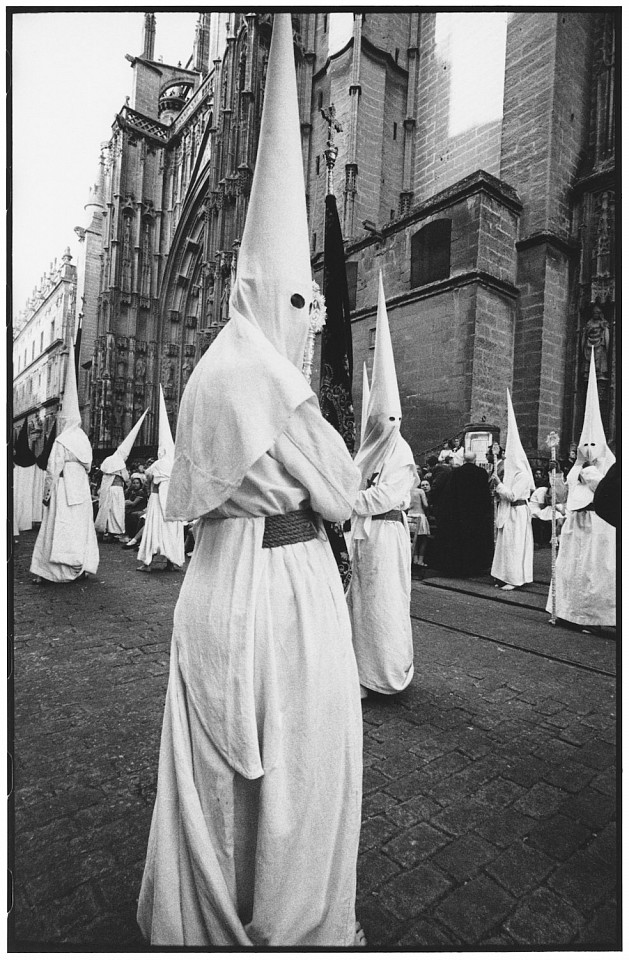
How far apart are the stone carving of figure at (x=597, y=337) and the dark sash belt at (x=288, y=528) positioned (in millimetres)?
12197

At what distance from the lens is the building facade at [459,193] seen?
12.0 metres

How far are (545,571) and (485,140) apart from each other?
39.5ft

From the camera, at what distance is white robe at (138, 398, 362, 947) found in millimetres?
1438

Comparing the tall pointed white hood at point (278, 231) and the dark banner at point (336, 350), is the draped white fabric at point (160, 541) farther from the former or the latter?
the tall pointed white hood at point (278, 231)

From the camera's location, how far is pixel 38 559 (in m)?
7.20

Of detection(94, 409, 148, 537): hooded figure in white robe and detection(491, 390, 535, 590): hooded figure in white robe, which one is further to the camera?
detection(94, 409, 148, 537): hooded figure in white robe

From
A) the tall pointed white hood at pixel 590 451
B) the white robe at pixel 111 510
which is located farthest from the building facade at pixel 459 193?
the white robe at pixel 111 510

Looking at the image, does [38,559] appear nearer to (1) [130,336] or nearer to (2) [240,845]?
(2) [240,845]

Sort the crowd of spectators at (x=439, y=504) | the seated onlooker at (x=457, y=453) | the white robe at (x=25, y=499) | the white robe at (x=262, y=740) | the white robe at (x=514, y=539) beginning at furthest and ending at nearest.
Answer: the white robe at (x=25, y=499) → the seated onlooker at (x=457, y=453) → the crowd of spectators at (x=439, y=504) → the white robe at (x=514, y=539) → the white robe at (x=262, y=740)

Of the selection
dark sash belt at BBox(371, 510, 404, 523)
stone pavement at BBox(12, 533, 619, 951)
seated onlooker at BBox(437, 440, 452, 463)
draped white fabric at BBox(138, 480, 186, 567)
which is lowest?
stone pavement at BBox(12, 533, 619, 951)

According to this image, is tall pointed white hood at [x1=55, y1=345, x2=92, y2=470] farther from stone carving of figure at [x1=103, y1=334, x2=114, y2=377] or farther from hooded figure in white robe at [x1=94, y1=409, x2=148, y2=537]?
stone carving of figure at [x1=103, y1=334, x2=114, y2=377]

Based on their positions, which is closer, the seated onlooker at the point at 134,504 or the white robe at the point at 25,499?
the white robe at the point at 25,499

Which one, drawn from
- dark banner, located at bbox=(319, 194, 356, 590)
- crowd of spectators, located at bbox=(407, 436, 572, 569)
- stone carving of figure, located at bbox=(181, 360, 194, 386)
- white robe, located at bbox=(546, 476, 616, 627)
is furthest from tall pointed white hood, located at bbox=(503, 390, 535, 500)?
stone carving of figure, located at bbox=(181, 360, 194, 386)

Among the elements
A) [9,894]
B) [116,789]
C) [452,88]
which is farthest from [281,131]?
[452,88]
